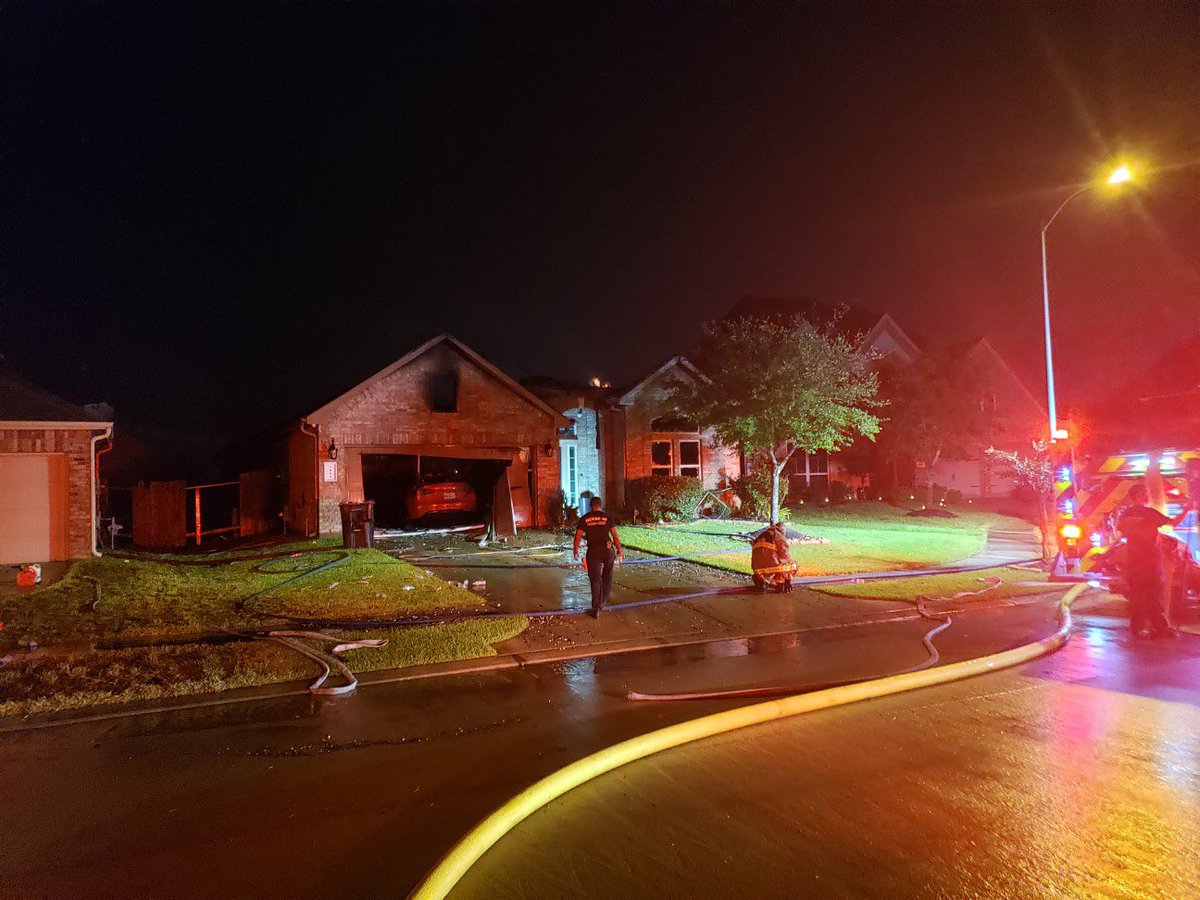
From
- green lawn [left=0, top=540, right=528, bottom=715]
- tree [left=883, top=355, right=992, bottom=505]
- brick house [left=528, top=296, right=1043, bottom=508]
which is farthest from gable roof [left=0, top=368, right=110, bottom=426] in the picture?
tree [left=883, top=355, right=992, bottom=505]

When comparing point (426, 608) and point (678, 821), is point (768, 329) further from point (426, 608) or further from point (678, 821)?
point (678, 821)

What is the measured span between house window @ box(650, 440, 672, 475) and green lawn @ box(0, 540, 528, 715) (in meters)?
12.0

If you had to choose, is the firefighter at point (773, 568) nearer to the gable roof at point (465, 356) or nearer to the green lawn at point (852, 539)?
the green lawn at point (852, 539)

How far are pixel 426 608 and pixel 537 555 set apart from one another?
18.2 ft

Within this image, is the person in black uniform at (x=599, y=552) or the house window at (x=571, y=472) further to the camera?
the house window at (x=571, y=472)

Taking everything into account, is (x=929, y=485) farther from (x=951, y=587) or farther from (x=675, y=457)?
(x=951, y=587)

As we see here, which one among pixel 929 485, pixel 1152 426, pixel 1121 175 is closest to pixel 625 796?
pixel 1152 426

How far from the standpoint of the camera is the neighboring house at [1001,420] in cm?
2823

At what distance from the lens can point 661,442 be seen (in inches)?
916

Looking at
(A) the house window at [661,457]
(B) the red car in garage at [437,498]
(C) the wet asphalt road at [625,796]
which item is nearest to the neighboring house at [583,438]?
(A) the house window at [661,457]

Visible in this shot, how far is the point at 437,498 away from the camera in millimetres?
20688

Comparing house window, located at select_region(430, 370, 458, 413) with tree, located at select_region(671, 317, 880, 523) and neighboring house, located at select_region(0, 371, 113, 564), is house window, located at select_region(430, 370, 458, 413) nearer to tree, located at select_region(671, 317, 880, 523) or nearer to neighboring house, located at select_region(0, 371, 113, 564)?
tree, located at select_region(671, 317, 880, 523)

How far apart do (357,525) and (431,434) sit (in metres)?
4.32

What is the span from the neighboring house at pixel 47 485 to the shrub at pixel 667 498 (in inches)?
515
